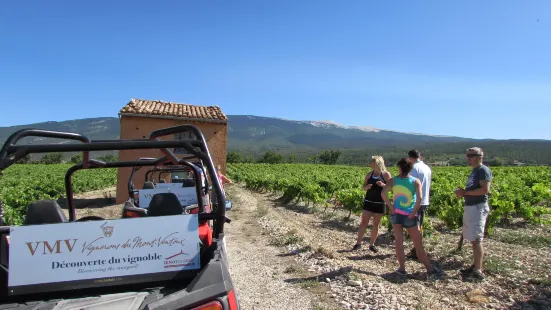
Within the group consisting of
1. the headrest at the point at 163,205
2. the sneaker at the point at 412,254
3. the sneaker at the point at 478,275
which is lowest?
the sneaker at the point at 412,254

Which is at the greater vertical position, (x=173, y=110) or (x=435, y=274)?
(x=173, y=110)

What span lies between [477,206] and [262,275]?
3.26 m

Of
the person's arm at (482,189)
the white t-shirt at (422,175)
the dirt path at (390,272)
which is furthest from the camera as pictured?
the white t-shirt at (422,175)

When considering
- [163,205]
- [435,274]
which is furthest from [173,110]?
[163,205]

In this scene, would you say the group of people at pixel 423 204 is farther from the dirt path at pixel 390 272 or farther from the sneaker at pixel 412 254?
the sneaker at pixel 412 254

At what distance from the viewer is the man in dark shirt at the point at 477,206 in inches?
206

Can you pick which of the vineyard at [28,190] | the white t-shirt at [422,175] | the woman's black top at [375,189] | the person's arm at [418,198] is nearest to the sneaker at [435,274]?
the person's arm at [418,198]

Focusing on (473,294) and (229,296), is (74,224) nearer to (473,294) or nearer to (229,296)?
(229,296)

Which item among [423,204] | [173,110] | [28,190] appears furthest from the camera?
[173,110]

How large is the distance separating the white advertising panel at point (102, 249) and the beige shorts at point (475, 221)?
427 centimetres

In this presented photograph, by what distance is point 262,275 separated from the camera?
5.81 m

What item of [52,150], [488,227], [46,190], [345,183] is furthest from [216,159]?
[52,150]

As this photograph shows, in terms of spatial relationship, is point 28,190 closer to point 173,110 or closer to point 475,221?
point 173,110

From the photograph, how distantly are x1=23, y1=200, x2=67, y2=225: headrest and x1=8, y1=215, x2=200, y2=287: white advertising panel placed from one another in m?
0.68
